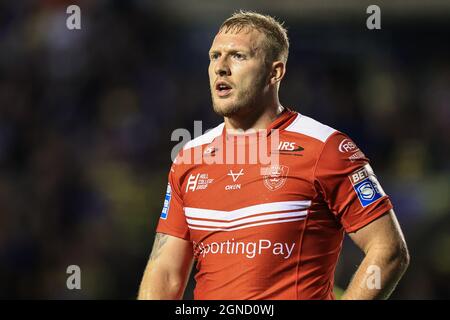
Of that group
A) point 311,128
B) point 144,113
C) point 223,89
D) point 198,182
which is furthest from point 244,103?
point 144,113

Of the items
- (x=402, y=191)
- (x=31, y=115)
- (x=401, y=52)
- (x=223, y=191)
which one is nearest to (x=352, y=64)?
(x=401, y=52)

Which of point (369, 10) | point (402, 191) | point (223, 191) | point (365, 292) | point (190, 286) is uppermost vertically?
point (369, 10)

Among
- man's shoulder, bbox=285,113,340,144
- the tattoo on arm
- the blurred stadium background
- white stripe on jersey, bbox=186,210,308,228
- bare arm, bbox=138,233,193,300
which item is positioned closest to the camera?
white stripe on jersey, bbox=186,210,308,228

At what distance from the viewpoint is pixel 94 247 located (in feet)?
33.8

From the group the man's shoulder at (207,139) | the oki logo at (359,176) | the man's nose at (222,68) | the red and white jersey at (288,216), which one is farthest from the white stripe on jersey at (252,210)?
the man's nose at (222,68)

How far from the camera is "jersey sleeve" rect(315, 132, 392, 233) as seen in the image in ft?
15.7

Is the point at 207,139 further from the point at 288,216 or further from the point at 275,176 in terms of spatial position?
the point at 288,216

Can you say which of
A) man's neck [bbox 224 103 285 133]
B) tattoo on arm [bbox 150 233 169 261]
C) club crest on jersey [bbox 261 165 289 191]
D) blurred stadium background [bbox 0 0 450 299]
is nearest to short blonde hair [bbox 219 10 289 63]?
man's neck [bbox 224 103 285 133]

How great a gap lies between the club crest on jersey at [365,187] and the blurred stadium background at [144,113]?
4492mm

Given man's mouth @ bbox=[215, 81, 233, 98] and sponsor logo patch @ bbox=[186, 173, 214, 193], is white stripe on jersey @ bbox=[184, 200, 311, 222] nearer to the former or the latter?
sponsor logo patch @ bbox=[186, 173, 214, 193]

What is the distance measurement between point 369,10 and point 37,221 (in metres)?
5.89

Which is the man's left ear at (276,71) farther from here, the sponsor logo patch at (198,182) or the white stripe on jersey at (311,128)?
the sponsor logo patch at (198,182)

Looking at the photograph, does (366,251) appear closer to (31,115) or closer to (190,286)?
(190,286)

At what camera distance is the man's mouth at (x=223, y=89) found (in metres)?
5.26
